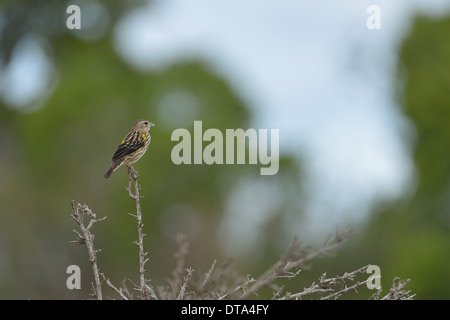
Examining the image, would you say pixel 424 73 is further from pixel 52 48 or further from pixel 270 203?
pixel 52 48

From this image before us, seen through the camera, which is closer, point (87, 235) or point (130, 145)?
point (87, 235)

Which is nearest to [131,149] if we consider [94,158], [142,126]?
[142,126]

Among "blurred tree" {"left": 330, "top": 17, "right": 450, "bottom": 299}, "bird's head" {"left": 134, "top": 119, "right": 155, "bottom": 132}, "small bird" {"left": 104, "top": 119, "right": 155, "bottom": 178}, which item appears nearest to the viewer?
"small bird" {"left": 104, "top": 119, "right": 155, "bottom": 178}

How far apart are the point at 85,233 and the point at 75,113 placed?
20961 millimetres

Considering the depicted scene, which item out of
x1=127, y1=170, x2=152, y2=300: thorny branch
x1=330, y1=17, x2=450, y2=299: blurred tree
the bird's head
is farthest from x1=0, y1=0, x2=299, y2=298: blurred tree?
x1=127, y1=170, x2=152, y2=300: thorny branch

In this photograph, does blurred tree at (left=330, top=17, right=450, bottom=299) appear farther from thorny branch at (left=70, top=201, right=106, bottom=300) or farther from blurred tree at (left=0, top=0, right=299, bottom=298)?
thorny branch at (left=70, top=201, right=106, bottom=300)

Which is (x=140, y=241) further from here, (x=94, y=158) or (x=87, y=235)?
(x=94, y=158)

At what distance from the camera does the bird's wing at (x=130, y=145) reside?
4941 millimetres

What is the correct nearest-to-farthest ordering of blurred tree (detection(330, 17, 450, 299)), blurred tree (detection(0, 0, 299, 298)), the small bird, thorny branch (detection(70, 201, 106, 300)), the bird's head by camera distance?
thorny branch (detection(70, 201, 106, 300)) → the small bird → the bird's head → blurred tree (detection(0, 0, 299, 298)) → blurred tree (detection(330, 17, 450, 299))

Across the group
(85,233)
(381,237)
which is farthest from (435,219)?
(85,233)

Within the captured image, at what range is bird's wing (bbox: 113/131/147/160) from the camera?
494cm

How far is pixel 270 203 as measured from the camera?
2545 cm

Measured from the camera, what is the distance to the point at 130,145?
498 centimetres

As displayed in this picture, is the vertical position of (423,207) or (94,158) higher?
(94,158)
